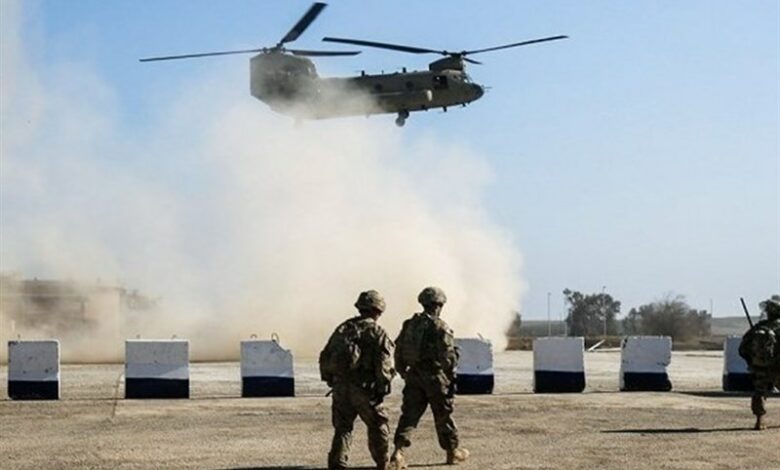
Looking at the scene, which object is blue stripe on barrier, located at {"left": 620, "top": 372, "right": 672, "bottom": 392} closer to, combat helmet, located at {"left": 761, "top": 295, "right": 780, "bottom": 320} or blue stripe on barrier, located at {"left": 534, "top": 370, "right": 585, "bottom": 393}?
blue stripe on barrier, located at {"left": 534, "top": 370, "right": 585, "bottom": 393}

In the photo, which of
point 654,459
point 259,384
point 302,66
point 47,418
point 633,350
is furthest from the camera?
point 302,66

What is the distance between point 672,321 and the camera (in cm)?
9738

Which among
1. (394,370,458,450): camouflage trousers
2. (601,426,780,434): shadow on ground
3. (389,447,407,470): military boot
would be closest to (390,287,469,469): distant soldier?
(394,370,458,450): camouflage trousers

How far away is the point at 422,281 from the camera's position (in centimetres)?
4528

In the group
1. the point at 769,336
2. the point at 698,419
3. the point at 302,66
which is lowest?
the point at 698,419

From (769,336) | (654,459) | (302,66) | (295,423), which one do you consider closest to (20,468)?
(295,423)

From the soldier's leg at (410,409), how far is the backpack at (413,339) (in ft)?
0.73

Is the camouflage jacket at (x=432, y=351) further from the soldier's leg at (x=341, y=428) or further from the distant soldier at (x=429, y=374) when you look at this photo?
the soldier's leg at (x=341, y=428)

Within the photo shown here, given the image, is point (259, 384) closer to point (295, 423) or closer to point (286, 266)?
point (295, 423)

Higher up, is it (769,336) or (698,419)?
(769,336)

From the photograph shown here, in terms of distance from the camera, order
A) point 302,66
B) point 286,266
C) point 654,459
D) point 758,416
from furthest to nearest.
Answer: point 286,266 → point 302,66 → point 758,416 → point 654,459

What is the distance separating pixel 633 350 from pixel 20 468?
40.9 feet

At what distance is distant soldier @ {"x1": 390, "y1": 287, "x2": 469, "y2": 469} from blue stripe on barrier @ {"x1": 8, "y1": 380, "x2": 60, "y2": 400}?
890 cm

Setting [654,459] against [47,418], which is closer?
[654,459]
